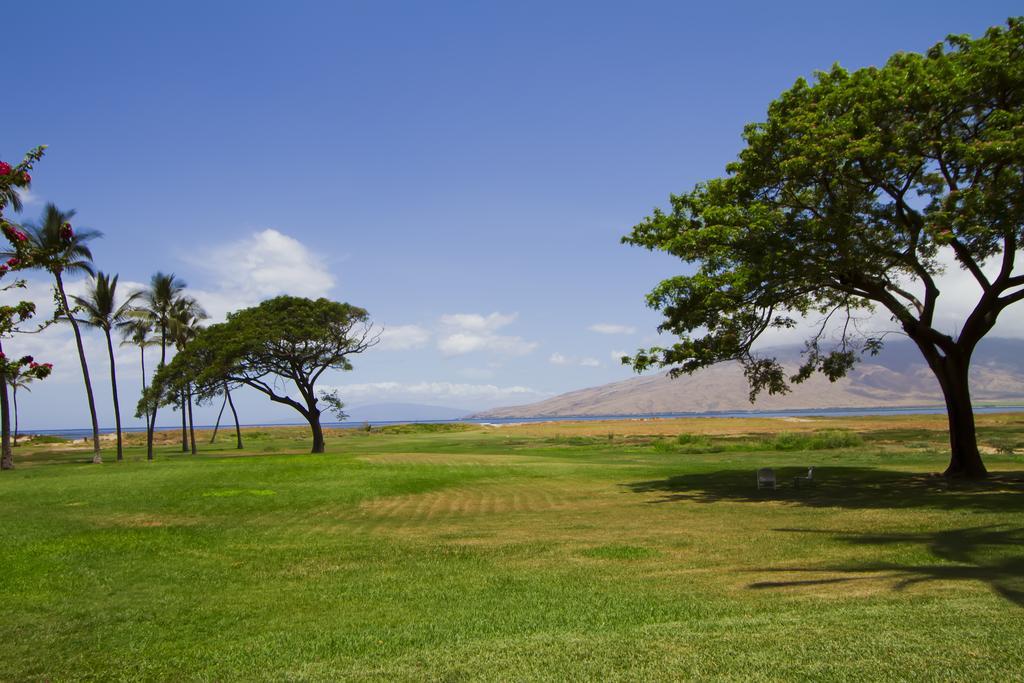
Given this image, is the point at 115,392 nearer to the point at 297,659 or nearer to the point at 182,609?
the point at 182,609

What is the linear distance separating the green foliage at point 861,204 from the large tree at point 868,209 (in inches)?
2.1

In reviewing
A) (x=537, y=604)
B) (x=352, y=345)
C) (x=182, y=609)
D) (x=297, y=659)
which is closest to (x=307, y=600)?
(x=182, y=609)

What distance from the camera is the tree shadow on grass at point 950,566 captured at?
9.22m

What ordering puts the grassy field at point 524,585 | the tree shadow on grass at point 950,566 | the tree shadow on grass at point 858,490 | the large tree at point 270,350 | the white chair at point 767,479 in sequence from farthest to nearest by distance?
the large tree at point 270,350 < the white chair at point 767,479 < the tree shadow on grass at point 858,490 < the tree shadow on grass at point 950,566 < the grassy field at point 524,585

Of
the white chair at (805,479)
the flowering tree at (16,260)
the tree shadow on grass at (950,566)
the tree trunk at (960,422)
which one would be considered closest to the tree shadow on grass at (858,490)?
the white chair at (805,479)

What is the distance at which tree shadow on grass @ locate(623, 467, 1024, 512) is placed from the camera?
58.5 ft

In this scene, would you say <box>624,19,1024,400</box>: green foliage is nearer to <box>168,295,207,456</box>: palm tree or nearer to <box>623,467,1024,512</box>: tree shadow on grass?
<box>623,467,1024,512</box>: tree shadow on grass

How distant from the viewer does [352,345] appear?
57312mm

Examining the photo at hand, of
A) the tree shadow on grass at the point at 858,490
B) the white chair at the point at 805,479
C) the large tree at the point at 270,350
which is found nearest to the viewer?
the tree shadow on grass at the point at 858,490

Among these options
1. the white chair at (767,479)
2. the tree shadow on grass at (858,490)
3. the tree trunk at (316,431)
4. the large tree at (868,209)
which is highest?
the large tree at (868,209)

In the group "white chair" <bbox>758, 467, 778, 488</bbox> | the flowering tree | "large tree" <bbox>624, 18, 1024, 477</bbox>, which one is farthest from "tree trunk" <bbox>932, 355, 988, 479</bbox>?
the flowering tree

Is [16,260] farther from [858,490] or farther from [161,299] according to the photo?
[161,299]

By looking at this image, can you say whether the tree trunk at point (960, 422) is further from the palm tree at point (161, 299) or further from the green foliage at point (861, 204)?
the palm tree at point (161, 299)

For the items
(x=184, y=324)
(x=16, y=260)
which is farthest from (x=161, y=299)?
(x=16, y=260)
